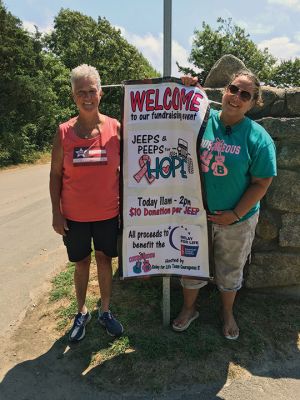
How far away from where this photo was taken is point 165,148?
2.73 metres

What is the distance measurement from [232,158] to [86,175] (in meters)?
0.97

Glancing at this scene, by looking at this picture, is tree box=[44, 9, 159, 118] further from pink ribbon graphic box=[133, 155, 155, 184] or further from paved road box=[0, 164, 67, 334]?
pink ribbon graphic box=[133, 155, 155, 184]

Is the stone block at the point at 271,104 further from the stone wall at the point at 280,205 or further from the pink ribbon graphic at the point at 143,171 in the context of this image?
the pink ribbon graphic at the point at 143,171

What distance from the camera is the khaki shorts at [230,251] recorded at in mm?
2762

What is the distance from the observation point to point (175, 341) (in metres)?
2.90

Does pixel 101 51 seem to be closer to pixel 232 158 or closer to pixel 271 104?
pixel 271 104

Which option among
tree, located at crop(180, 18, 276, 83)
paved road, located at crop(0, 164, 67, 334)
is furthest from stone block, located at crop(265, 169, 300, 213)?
tree, located at crop(180, 18, 276, 83)

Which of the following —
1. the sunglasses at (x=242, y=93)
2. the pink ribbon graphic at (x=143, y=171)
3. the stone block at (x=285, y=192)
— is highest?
the sunglasses at (x=242, y=93)

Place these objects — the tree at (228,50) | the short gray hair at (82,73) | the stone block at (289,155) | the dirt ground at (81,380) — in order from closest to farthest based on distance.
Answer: the dirt ground at (81,380)
the short gray hair at (82,73)
the stone block at (289,155)
the tree at (228,50)

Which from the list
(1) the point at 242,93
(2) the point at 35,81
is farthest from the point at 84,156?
(2) the point at 35,81

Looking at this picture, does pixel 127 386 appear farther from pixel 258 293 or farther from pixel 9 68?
pixel 9 68

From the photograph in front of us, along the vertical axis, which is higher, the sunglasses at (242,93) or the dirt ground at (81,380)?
the sunglasses at (242,93)

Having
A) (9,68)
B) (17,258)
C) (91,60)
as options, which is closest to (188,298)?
(17,258)

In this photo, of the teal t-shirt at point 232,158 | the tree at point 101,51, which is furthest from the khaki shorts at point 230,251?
the tree at point 101,51
